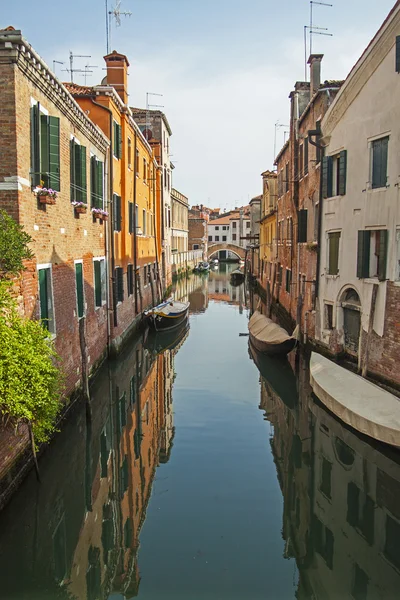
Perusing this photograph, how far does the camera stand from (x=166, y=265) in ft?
102

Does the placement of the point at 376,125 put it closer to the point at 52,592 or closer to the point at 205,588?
the point at 205,588

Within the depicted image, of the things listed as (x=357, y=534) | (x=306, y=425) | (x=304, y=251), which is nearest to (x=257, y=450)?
(x=306, y=425)

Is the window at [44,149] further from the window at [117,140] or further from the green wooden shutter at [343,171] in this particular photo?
the green wooden shutter at [343,171]

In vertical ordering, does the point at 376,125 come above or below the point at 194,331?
above

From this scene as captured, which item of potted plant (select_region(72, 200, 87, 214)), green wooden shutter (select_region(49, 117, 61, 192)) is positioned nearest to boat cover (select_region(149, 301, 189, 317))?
potted plant (select_region(72, 200, 87, 214))

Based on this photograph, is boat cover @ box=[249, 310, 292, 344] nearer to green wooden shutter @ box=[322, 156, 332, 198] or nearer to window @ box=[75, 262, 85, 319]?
green wooden shutter @ box=[322, 156, 332, 198]

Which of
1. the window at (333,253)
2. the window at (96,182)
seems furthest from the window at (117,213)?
the window at (333,253)

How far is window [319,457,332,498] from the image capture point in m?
7.68

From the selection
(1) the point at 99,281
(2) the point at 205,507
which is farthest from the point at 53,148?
(2) the point at 205,507

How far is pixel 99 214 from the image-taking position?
501 inches

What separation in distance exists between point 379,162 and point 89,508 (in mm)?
9029

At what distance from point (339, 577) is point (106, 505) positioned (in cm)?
Result: 336

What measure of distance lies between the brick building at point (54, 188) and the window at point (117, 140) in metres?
1.63

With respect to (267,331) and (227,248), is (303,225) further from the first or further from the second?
(227,248)
